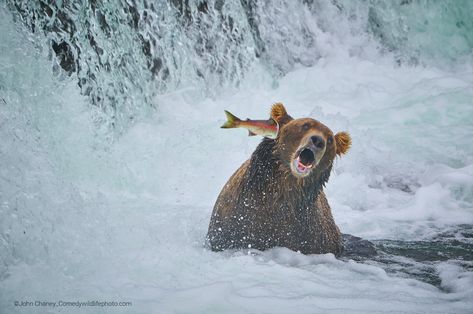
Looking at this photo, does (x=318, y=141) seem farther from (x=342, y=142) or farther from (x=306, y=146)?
(x=342, y=142)

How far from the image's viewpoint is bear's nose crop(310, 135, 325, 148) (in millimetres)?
3574

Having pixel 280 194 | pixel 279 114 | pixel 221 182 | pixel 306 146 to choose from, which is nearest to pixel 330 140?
pixel 306 146

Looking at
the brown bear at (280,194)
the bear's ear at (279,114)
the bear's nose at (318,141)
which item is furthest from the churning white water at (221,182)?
the bear's ear at (279,114)

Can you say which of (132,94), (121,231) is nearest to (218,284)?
(121,231)

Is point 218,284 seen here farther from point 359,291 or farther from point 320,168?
point 320,168

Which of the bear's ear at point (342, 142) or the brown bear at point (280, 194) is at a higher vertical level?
the bear's ear at point (342, 142)

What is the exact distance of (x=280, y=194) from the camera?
3.79m

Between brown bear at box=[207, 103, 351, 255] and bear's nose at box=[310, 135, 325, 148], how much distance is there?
0.06 meters

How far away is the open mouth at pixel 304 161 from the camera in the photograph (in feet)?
11.9

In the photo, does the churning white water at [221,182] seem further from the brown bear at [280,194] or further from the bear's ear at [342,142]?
the bear's ear at [342,142]

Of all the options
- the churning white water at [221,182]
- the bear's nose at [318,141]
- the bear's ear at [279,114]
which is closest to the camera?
the churning white water at [221,182]

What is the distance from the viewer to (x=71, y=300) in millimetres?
2668

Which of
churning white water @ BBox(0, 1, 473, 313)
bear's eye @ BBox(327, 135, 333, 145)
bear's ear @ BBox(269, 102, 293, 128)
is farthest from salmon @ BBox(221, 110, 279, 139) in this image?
churning white water @ BBox(0, 1, 473, 313)

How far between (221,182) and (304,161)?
3.30 meters
